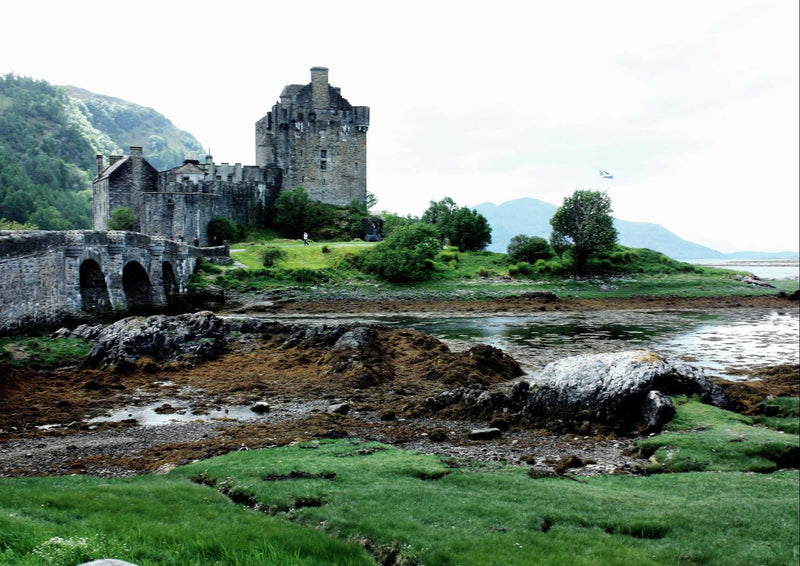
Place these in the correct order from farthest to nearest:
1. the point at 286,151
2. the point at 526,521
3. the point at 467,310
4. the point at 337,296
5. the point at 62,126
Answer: the point at 62,126
the point at 286,151
the point at 337,296
the point at 467,310
the point at 526,521

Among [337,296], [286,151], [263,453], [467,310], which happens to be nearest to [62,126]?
[286,151]

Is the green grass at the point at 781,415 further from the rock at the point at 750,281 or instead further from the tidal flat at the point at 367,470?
the rock at the point at 750,281

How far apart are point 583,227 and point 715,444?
2056 inches

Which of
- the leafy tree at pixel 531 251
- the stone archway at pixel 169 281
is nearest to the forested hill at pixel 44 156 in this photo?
the stone archway at pixel 169 281

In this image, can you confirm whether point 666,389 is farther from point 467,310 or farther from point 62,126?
point 62,126

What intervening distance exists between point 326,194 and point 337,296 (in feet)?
96.0

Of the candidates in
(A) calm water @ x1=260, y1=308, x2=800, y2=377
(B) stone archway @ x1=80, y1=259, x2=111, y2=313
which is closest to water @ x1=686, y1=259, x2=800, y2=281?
(A) calm water @ x1=260, y1=308, x2=800, y2=377

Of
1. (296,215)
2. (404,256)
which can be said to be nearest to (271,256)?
(404,256)

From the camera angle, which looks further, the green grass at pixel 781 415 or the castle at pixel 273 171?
the castle at pixel 273 171

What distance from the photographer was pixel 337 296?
168 ft

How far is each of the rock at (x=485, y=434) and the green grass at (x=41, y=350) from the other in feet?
50.2

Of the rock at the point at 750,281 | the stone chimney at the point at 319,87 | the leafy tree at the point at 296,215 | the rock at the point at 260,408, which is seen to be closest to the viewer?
the rock at the point at 260,408

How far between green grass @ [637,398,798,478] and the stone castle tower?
2641 inches

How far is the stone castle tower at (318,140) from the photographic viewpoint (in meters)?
75.7
